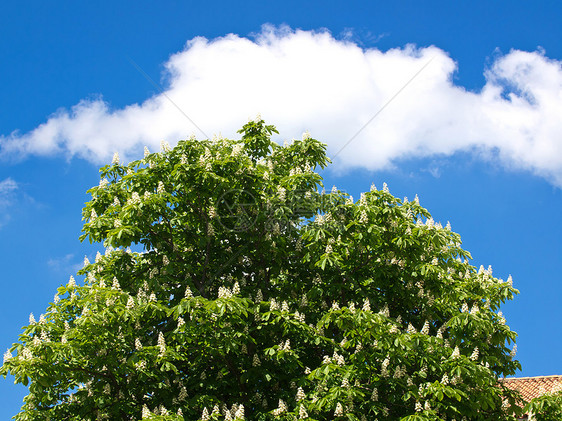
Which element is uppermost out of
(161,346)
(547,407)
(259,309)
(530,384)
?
(530,384)

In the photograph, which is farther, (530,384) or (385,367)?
(530,384)

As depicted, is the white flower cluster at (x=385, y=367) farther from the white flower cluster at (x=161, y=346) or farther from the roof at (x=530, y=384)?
the roof at (x=530, y=384)

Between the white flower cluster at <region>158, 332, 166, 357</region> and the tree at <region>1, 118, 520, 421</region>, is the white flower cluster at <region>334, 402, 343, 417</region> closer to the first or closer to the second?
the tree at <region>1, 118, 520, 421</region>

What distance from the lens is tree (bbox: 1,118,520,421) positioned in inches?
445

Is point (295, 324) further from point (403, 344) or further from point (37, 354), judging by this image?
point (37, 354)

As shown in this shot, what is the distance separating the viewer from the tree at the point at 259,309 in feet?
37.1

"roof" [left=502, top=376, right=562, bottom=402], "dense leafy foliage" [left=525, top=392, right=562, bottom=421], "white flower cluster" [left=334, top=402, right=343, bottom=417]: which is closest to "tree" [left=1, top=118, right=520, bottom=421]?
"white flower cluster" [left=334, top=402, right=343, bottom=417]

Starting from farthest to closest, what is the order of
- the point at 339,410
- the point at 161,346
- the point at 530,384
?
the point at 530,384 < the point at 161,346 < the point at 339,410

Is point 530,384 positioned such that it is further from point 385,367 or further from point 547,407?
point 385,367

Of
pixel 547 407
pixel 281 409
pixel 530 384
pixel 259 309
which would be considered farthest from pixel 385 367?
pixel 530 384

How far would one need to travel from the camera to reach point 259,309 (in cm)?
1236

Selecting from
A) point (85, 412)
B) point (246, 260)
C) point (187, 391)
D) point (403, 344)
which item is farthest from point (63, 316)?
point (403, 344)

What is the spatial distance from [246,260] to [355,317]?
3.88 m

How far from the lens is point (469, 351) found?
1257 cm
